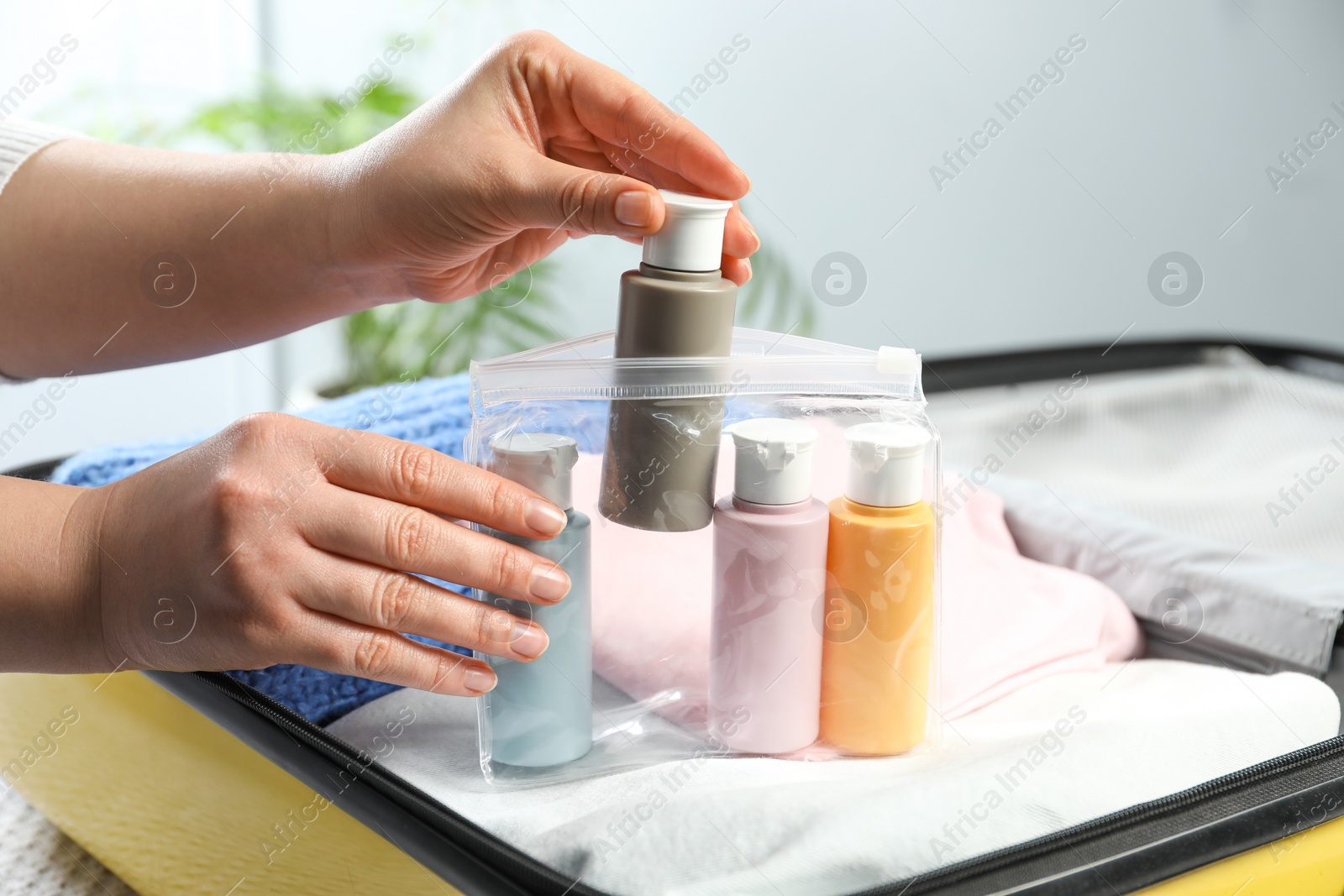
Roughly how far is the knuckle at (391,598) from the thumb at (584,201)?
6.3 inches

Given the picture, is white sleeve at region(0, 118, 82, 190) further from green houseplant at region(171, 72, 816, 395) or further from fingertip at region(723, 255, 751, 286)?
green houseplant at region(171, 72, 816, 395)

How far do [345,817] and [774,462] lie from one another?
220mm

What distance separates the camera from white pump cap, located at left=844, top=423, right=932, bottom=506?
42cm

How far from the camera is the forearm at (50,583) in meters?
0.43

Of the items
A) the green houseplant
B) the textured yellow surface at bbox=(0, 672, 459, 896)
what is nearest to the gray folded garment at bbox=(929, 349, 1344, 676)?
the textured yellow surface at bbox=(0, 672, 459, 896)

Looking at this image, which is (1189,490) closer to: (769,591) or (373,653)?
(769,591)

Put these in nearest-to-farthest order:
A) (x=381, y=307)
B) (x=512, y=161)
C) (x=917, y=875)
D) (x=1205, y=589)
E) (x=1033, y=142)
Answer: (x=917, y=875), (x=512, y=161), (x=1205, y=589), (x=381, y=307), (x=1033, y=142)

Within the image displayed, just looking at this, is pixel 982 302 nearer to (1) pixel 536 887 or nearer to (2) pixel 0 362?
(2) pixel 0 362

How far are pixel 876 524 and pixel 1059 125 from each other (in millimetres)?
1330

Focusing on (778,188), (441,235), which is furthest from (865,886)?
(778,188)

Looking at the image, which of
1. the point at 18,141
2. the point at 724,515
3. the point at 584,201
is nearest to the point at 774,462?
the point at 724,515

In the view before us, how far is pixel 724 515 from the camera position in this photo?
43 centimetres

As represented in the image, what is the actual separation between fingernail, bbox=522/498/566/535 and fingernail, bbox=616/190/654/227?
0.37ft

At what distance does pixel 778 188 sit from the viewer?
1.58m
